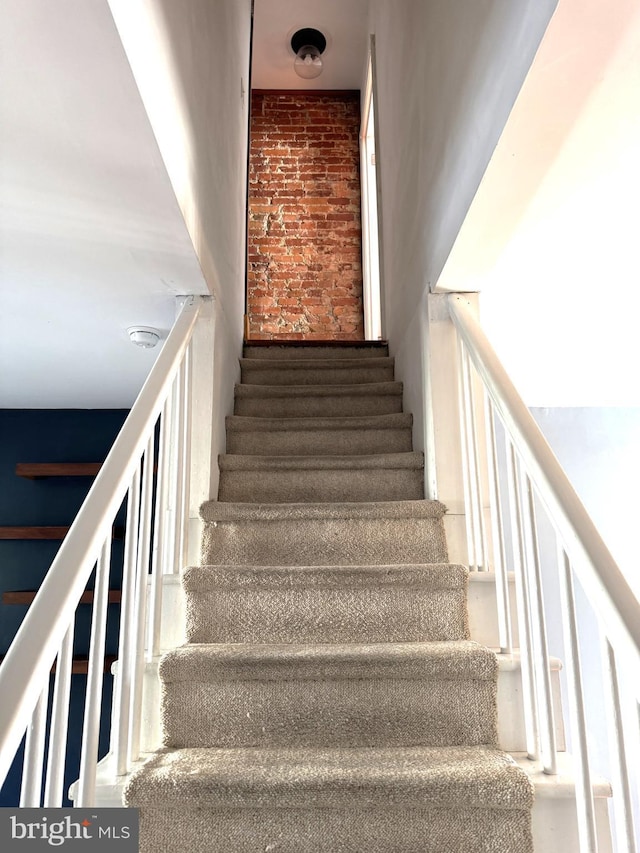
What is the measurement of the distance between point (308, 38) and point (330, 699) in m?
4.97

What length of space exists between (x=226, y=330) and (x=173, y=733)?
1.61 meters

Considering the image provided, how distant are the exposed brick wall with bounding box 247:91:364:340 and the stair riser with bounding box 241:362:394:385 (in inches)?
76.2

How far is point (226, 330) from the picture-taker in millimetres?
2729

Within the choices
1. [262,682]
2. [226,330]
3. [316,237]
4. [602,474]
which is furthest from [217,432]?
[316,237]

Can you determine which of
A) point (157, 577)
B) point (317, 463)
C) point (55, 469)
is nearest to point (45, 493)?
point (55, 469)

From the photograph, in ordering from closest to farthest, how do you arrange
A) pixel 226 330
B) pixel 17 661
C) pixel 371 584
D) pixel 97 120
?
pixel 17 661, pixel 97 120, pixel 371 584, pixel 226 330

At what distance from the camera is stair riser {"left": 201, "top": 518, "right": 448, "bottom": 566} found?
84.4 inches

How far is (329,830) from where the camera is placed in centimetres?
135

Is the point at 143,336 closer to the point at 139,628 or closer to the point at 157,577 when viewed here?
the point at 157,577

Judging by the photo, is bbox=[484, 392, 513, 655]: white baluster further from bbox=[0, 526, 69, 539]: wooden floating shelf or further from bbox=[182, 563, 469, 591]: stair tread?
bbox=[0, 526, 69, 539]: wooden floating shelf

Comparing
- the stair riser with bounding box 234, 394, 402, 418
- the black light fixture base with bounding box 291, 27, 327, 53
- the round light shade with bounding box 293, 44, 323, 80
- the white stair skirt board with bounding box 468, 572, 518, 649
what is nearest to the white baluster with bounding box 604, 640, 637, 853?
the white stair skirt board with bounding box 468, 572, 518, 649

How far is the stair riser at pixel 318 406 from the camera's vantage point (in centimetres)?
302

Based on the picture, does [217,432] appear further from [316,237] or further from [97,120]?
[316,237]

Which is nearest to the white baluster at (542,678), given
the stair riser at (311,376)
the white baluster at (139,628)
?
the white baluster at (139,628)
